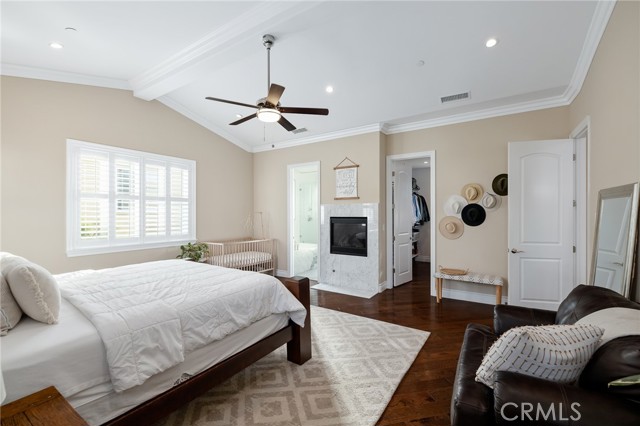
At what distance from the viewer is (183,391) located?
67.1 inches

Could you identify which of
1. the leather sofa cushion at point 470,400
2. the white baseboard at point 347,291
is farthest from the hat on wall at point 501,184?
the leather sofa cushion at point 470,400

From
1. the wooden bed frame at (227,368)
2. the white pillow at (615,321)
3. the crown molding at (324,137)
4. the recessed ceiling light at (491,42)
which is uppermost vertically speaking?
the recessed ceiling light at (491,42)

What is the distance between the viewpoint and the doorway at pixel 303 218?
591 centimetres

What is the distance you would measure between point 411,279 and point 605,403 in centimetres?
475

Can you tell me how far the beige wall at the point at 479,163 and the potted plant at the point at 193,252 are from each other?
401 cm

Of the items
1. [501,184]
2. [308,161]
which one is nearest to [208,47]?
[308,161]

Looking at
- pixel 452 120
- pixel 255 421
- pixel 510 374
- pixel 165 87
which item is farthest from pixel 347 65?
pixel 255 421

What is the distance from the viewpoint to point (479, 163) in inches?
167

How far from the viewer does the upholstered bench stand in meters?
3.83

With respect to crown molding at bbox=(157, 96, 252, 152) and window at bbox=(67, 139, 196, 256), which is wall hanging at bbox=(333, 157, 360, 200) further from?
window at bbox=(67, 139, 196, 256)

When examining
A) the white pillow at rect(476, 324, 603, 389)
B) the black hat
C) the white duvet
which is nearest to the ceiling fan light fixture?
the white duvet

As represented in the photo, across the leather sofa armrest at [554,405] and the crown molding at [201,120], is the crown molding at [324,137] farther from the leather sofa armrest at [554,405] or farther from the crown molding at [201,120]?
the leather sofa armrest at [554,405]

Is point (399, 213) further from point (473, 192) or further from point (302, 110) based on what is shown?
point (302, 110)

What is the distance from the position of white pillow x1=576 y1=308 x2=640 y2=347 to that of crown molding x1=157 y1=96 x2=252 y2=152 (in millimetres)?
5856
